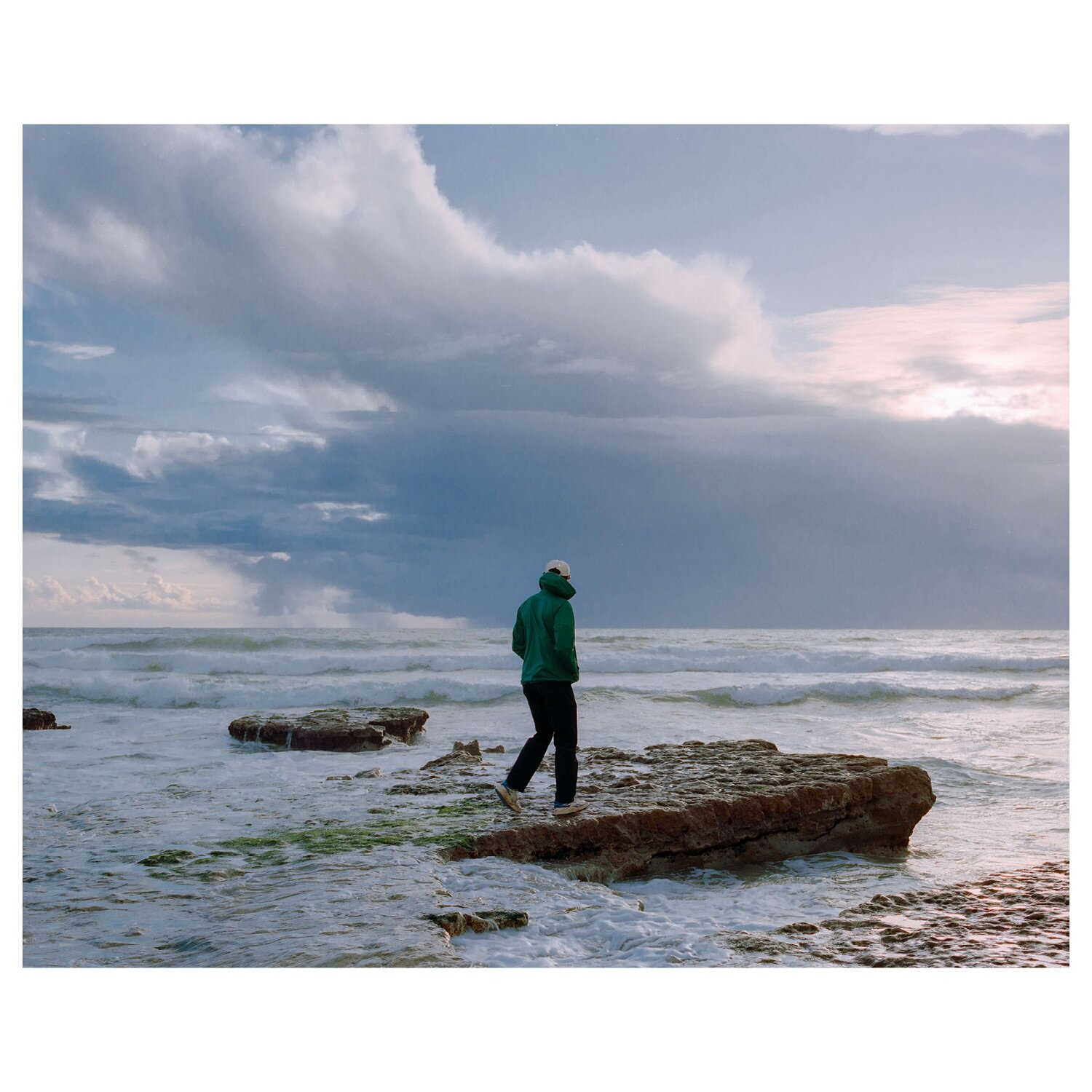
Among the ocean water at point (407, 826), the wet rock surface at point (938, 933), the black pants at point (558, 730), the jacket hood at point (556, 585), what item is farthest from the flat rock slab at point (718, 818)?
Answer: the jacket hood at point (556, 585)

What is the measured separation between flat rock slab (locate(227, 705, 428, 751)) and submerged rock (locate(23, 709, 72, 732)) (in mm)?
3606

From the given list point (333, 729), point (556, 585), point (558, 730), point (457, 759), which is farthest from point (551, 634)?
point (333, 729)

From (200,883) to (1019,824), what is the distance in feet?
25.5

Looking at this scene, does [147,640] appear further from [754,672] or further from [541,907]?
[541,907]

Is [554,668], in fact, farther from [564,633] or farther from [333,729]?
[333,729]

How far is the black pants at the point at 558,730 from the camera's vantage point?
6465mm

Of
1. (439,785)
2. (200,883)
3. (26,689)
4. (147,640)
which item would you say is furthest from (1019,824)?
(147,640)

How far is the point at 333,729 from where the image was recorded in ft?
40.5

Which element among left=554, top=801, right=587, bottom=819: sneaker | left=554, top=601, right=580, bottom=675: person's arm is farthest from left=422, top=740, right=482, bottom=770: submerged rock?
left=554, top=601, right=580, bottom=675: person's arm

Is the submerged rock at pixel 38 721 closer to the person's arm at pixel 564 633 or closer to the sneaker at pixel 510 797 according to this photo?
the sneaker at pixel 510 797

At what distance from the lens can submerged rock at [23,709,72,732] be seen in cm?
1437

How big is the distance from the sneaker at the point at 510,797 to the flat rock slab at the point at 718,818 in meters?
0.09

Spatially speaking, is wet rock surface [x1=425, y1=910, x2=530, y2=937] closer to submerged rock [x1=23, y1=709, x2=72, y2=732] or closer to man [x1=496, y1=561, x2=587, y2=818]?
man [x1=496, y1=561, x2=587, y2=818]

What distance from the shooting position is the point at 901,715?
18.9 metres
